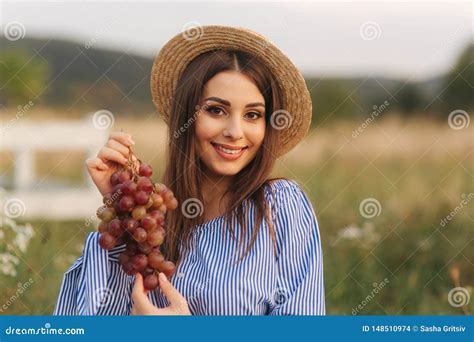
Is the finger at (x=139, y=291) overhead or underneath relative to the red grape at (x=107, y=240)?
underneath

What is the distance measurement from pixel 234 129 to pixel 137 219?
0.42 metres

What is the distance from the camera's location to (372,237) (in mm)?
3635

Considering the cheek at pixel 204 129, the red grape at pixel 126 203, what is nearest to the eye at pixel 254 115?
the cheek at pixel 204 129

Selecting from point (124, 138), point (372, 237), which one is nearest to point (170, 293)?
point (124, 138)

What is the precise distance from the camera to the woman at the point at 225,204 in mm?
1841

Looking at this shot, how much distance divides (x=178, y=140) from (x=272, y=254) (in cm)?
45

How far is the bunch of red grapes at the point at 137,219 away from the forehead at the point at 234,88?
35 cm

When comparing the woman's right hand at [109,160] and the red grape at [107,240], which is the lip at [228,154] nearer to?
the woman's right hand at [109,160]

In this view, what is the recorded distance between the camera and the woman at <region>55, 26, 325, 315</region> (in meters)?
1.84

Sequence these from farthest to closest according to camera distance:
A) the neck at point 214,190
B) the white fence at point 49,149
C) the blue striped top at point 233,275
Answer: the white fence at point 49,149 → the neck at point 214,190 → the blue striped top at point 233,275

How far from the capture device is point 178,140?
6.80 ft

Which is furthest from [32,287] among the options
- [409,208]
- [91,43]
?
[409,208]

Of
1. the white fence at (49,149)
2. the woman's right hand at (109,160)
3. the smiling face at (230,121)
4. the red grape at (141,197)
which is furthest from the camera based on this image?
the white fence at (49,149)

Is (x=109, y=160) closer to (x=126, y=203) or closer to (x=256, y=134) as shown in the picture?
(x=126, y=203)
